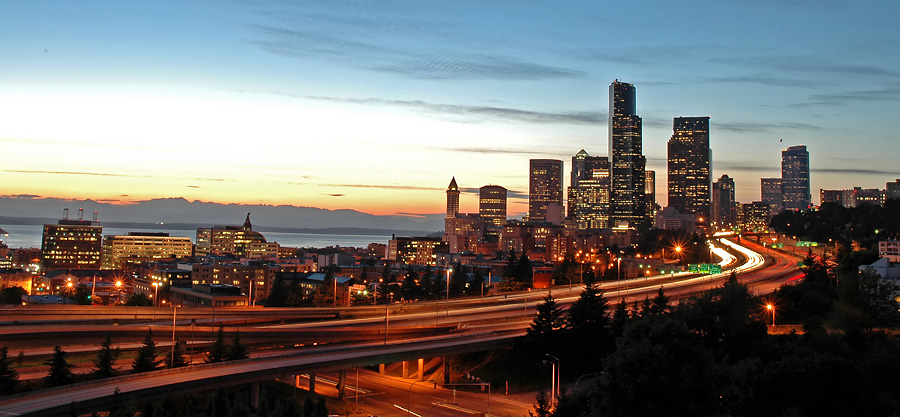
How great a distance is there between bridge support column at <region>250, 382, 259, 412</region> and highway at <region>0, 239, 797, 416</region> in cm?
90

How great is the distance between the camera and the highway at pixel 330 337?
30.6 meters

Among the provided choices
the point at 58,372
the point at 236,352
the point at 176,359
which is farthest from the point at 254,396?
the point at 58,372

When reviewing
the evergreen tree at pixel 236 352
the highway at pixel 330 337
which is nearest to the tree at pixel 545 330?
the highway at pixel 330 337

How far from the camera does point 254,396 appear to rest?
35.6 m

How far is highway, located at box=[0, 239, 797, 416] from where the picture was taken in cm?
3061

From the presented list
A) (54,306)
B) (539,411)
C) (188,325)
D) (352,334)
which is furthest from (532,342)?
(54,306)

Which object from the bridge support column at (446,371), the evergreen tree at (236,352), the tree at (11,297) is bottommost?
the bridge support column at (446,371)

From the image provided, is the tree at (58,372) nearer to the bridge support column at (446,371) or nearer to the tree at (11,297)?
the bridge support column at (446,371)

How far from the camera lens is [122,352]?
4109 cm

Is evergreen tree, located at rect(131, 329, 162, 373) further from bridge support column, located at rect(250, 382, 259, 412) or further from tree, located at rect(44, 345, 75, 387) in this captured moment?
bridge support column, located at rect(250, 382, 259, 412)

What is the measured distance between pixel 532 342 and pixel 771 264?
66.8m

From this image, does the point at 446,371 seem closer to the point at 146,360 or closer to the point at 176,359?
the point at 176,359

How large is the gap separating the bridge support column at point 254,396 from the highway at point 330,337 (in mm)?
898

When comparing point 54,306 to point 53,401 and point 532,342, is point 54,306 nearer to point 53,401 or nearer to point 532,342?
point 53,401
